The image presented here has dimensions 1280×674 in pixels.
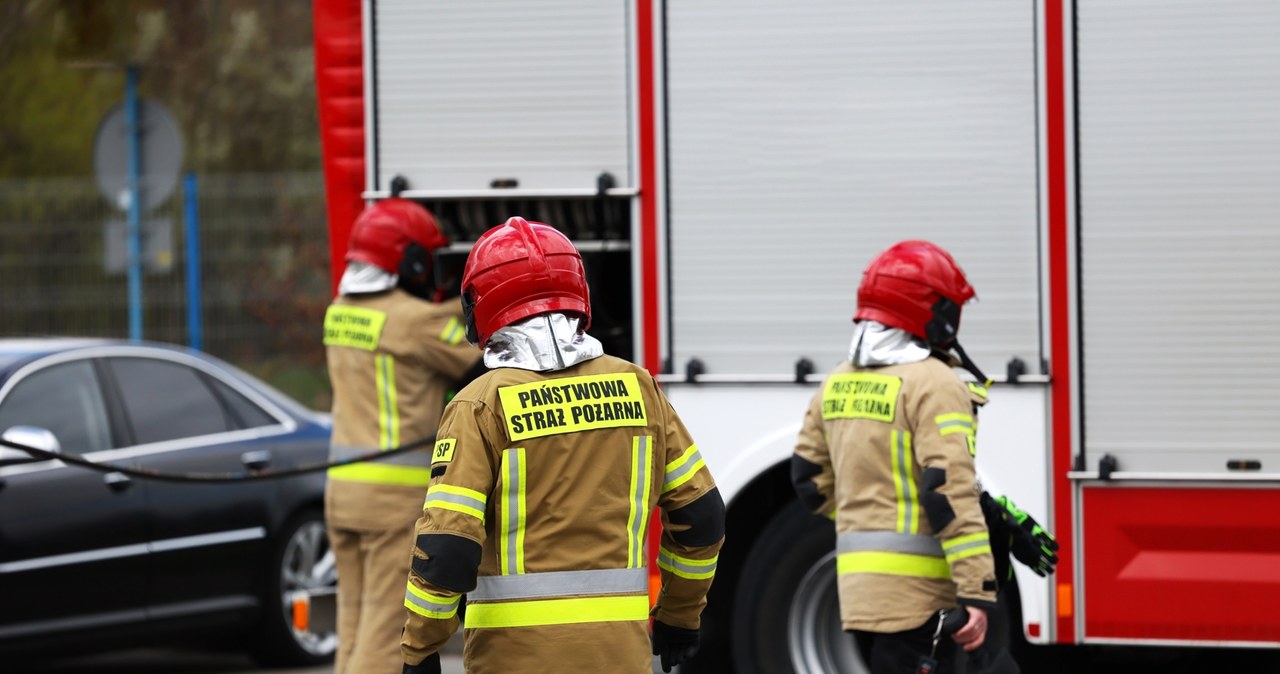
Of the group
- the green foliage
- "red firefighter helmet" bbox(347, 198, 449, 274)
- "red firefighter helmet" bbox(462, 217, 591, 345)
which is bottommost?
"red firefighter helmet" bbox(462, 217, 591, 345)

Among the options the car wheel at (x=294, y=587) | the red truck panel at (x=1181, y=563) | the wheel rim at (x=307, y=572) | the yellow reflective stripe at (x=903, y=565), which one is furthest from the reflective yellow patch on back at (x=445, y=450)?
the wheel rim at (x=307, y=572)

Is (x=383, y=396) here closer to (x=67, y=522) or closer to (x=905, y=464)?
(x=67, y=522)

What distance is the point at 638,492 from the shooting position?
359 cm

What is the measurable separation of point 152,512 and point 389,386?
198cm

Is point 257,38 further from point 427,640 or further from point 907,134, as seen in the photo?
point 427,640

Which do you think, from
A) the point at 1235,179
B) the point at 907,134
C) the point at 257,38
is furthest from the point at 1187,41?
the point at 257,38

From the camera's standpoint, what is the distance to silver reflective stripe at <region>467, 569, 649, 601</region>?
349cm

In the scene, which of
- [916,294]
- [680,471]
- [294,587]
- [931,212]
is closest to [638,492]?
[680,471]

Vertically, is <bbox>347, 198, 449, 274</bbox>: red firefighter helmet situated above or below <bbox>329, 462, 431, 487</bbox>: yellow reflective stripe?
above

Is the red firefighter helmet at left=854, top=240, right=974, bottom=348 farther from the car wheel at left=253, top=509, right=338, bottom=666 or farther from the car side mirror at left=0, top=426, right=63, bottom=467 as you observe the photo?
the car wheel at left=253, top=509, right=338, bottom=666

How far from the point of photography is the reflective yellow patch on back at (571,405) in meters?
3.48

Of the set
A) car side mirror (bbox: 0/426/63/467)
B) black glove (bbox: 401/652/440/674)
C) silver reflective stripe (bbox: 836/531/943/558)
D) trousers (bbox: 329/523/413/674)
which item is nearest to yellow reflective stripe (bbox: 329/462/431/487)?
trousers (bbox: 329/523/413/674)

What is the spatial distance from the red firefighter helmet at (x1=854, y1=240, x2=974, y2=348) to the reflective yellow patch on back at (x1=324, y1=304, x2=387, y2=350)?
6.04ft

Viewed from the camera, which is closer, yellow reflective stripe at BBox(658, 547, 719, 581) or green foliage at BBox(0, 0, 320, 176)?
yellow reflective stripe at BBox(658, 547, 719, 581)
